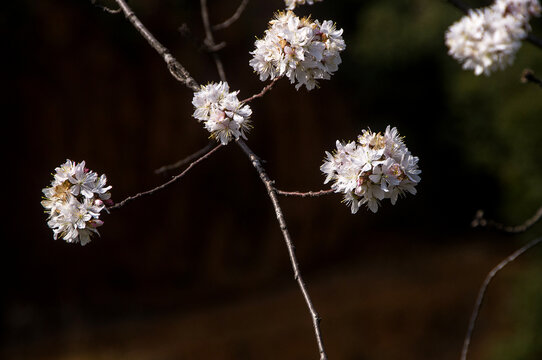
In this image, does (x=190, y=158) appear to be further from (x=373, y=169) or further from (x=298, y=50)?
(x=373, y=169)

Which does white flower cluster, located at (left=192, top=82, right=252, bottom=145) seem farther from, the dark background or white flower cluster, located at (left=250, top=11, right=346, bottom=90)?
the dark background

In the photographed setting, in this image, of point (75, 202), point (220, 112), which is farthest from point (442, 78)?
point (75, 202)

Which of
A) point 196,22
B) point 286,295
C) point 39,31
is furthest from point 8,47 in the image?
point 286,295

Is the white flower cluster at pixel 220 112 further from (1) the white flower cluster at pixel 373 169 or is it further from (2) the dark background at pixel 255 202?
(2) the dark background at pixel 255 202

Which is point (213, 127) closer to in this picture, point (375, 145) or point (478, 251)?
point (375, 145)

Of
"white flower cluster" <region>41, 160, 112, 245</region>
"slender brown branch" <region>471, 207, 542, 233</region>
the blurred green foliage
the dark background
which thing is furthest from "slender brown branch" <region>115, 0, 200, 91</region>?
the blurred green foliage

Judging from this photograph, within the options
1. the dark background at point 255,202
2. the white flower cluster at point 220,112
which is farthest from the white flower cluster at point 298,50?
the dark background at point 255,202
